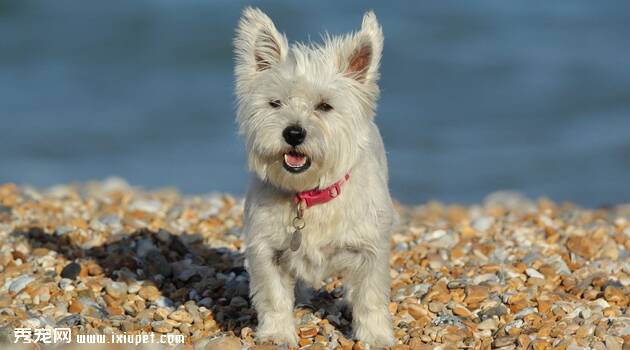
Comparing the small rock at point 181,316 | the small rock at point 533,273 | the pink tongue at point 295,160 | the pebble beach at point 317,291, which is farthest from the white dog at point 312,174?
the small rock at point 533,273

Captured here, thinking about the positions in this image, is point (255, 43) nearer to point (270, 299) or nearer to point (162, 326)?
point (270, 299)

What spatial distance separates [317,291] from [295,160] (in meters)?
1.58

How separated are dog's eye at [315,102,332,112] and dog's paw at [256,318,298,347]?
1.15m

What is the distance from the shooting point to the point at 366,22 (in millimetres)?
5645

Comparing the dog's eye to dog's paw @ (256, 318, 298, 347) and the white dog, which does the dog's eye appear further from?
dog's paw @ (256, 318, 298, 347)

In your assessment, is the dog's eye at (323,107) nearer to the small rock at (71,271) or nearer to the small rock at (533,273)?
the small rock at (533,273)

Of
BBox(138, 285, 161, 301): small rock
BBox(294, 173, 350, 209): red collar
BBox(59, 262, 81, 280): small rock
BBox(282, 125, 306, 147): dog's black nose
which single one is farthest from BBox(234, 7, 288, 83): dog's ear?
BBox(59, 262, 81, 280): small rock

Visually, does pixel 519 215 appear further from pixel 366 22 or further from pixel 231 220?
pixel 366 22

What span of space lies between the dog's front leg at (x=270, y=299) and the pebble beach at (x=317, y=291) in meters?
0.14

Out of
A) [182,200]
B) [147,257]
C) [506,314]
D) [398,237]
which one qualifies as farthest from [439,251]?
[182,200]

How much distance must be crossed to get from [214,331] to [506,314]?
1663 millimetres

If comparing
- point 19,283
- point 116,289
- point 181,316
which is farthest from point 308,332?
point 19,283

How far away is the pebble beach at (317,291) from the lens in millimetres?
5918

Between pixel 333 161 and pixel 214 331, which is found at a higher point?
pixel 333 161
